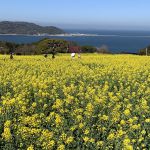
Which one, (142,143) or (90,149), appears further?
(142,143)

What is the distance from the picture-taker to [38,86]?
1395 centimetres

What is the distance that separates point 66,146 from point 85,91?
236 inches

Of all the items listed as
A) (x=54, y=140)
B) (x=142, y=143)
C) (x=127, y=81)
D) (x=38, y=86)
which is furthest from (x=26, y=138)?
(x=127, y=81)

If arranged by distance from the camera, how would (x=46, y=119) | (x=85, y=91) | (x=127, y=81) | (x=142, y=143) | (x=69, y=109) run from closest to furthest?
(x=142, y=143), (x=46, y=119), (x=69, y=109), (x=85, y=91), (x=127, y=81)

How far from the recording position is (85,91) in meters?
13.9

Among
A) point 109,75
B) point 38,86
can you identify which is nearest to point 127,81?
point 109,75

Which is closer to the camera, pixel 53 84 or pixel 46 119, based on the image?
pixel 46 119

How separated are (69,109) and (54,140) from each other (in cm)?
313

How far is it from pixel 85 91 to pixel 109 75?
186 inches

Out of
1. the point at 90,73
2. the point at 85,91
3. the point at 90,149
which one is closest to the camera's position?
the point at 90,149

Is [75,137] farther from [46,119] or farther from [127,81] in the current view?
[127,81]

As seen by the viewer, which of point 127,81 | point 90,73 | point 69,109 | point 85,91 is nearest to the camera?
point 69,109

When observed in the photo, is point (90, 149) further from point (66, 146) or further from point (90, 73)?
point (90, 73)

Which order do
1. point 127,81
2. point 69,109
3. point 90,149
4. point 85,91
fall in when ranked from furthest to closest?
point 127,81 < point 85,91 < point 69,109 < point 90,149
